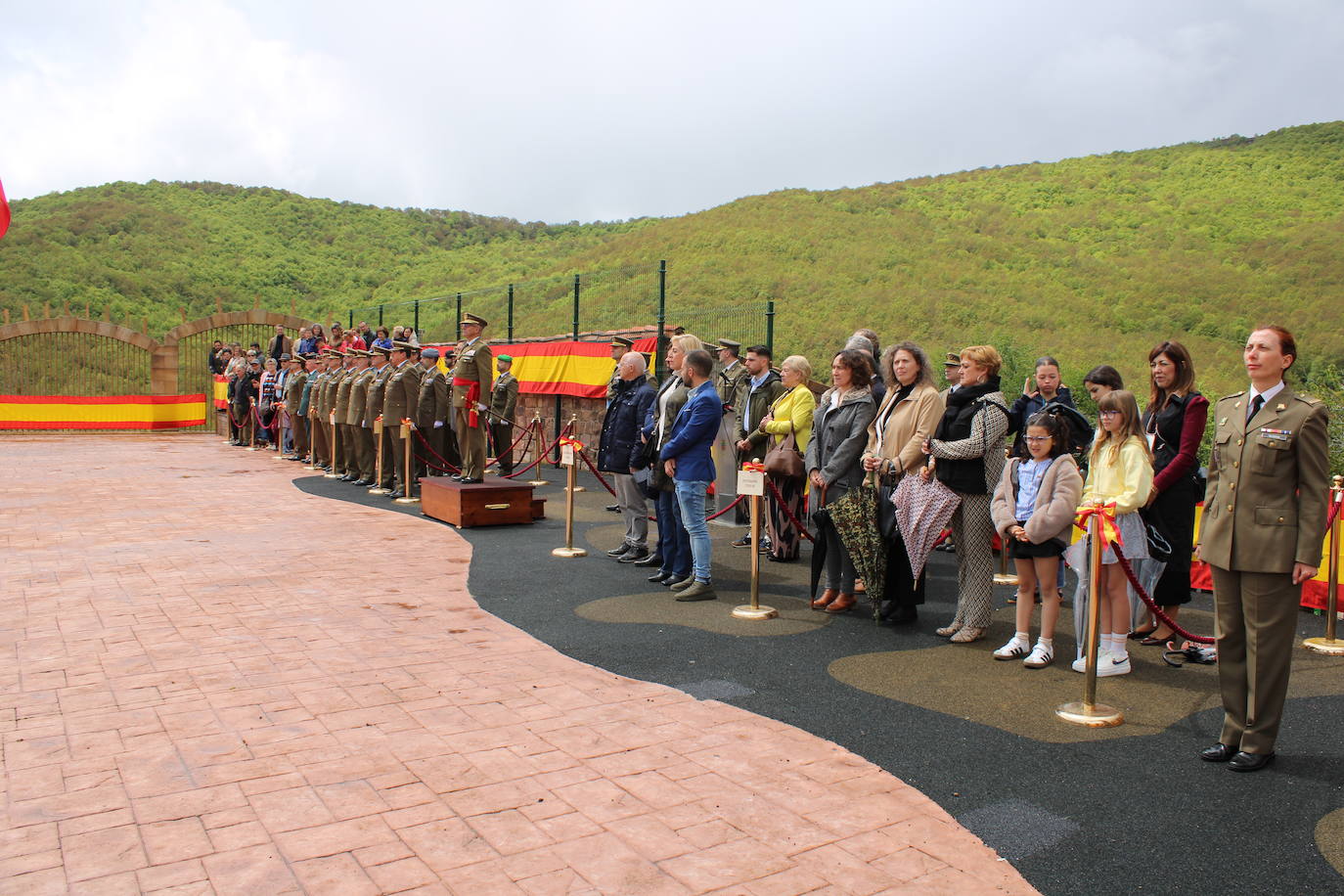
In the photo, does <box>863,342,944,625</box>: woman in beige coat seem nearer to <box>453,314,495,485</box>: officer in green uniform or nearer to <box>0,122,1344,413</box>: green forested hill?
<box>453,314,495,485</box>: officer in green uniform

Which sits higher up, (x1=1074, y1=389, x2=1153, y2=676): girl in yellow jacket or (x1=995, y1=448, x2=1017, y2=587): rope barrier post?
(x1=1074, y1=389, x2=1153, y2=676): girl in yellow jacket

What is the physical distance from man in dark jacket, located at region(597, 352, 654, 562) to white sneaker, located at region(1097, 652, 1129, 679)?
418 cm

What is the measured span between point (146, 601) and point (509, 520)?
445 centimetres

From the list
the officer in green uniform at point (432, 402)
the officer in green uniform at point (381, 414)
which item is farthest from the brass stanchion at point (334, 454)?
the officer in green uniform at point (432, 402)

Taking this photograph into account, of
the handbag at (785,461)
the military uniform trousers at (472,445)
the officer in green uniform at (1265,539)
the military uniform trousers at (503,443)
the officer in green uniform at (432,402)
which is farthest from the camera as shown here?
the military uniform trousers at (503,443)

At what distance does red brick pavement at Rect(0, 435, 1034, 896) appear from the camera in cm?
323

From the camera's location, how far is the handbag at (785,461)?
8.46 meters

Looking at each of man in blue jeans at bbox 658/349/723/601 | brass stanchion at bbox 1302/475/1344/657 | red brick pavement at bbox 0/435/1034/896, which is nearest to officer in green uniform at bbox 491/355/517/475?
man in blue jeans at bbox 658/349/723/601

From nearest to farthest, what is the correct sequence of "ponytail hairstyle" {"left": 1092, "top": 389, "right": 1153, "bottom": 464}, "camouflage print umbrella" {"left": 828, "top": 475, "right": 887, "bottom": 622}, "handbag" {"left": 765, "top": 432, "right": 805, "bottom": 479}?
"ponytail hairstyle" {"left": 1092, "top": 389, "right": 1153, "bottom": 464}, "camouflage print umbrella" {"left": 828, "top": 475, "right": 887, "bottom": 622}, "handbag" {"left": 765, "top": 432, "right": 805, "bottom": 479}

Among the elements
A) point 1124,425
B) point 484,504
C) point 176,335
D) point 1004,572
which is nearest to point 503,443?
point 484,504

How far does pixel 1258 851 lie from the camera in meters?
3.48

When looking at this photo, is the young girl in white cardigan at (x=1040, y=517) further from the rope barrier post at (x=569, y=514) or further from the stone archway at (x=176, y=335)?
the stone archway at (x=176, y=335)

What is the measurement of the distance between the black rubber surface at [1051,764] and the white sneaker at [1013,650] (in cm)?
20

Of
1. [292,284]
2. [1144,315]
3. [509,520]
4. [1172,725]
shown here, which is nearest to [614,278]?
Result: [509,520]
